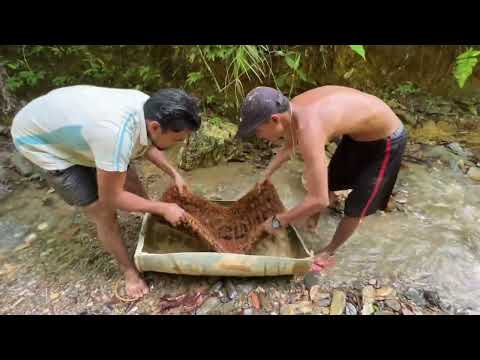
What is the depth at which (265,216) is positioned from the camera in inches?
92.3

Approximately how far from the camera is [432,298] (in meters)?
2.07

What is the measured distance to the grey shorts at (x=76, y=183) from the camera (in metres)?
1.83

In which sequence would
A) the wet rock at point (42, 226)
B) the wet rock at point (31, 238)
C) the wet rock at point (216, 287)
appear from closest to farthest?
the wet rock at point (216, 287) < the wet rock at point (31, 238) < the wet rock at point (42, 226)

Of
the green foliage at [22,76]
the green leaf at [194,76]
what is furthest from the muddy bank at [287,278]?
the green foliage at [22,76]

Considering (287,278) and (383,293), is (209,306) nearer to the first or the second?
(287,278)

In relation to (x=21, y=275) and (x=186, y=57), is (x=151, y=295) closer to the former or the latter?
(x=21, y=275)

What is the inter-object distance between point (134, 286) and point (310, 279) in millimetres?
1017

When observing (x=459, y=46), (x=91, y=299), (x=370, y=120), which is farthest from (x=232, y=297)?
(x=459, y=46)

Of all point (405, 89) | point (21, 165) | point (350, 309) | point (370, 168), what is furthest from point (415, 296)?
point (21, 165)

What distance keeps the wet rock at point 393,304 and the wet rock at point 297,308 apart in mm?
430

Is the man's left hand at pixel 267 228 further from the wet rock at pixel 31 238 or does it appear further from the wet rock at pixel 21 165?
the wet rock at pixel 21 165

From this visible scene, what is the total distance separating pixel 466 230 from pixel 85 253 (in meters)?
2.55

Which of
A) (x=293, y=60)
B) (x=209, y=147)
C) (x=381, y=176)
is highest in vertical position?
(x=293, y=60)

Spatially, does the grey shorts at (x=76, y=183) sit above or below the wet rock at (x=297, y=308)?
above
